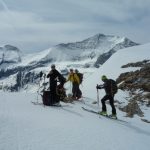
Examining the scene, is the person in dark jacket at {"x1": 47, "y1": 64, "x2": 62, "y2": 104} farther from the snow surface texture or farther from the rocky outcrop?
the rocky outcrop

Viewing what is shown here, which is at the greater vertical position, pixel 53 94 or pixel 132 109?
pixel 53 94

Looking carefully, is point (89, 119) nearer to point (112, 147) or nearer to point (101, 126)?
point (101, 126)

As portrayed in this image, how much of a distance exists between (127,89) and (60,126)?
16571 millimetres

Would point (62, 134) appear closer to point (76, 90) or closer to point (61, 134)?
point (61, 134)

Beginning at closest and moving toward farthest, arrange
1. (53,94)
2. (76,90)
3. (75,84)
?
(53,94)
(76,90)
(75,84)

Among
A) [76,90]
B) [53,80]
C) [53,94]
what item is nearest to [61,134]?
[53,94]

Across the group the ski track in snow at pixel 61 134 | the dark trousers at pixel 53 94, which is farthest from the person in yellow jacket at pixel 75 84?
the ski track in snow at pixel 61 134

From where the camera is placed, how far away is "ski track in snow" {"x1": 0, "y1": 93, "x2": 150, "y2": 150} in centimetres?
1179

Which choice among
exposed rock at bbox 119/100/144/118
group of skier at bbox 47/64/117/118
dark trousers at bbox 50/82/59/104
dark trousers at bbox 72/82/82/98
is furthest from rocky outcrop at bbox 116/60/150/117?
dark trousers at bbox 50/82/59/104

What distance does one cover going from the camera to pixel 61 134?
13461 mm

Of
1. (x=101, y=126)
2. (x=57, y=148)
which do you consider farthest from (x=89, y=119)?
(x=57, y=148)

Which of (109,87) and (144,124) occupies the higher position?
(109,87)

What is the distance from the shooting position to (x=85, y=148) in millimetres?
12094

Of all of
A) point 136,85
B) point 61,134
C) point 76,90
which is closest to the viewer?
point 61,134
